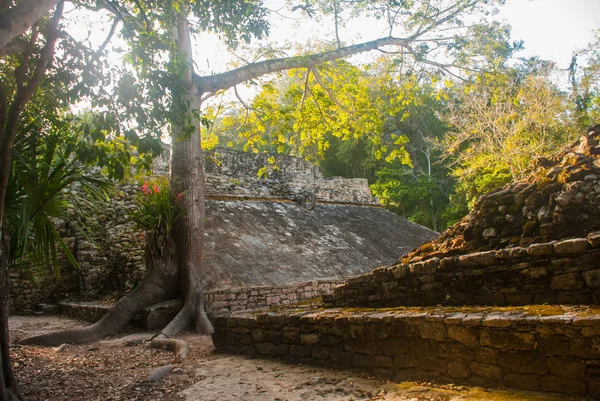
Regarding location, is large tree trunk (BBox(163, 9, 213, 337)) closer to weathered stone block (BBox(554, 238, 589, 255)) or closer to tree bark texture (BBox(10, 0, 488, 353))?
tree bark texture (BBox(10, 0, 488, 353))

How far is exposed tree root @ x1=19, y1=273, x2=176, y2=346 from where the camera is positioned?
6.43m

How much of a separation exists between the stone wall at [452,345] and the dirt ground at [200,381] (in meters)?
0.13

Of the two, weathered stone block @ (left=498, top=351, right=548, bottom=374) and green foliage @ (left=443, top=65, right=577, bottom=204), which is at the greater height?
green foliage @ (left=443, top=65, right=577, bottom=204)

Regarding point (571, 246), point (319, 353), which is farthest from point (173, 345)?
point (571, 246)

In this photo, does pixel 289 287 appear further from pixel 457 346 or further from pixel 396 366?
pixel 457 346

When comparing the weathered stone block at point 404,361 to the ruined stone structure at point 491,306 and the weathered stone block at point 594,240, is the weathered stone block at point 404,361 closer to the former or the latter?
the ruined stone structure at point 491,306

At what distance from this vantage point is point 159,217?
7984 mm

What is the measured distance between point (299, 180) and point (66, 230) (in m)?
7.83

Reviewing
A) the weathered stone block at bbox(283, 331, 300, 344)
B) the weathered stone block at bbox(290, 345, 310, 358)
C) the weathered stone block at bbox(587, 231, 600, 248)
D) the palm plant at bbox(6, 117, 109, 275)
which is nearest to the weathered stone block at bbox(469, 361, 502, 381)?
the weathered stone block at bbox(587, 231, 600, 248)

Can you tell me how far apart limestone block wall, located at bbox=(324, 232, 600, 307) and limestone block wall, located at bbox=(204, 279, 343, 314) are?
306cm

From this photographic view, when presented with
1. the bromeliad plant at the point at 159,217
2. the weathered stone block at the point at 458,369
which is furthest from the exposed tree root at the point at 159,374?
the bromeliad plant at the point at 159,217

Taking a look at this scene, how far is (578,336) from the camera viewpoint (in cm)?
262

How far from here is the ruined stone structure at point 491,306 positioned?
2.82 meters

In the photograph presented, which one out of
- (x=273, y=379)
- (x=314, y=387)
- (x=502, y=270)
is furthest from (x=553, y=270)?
(x=273, y=379)
